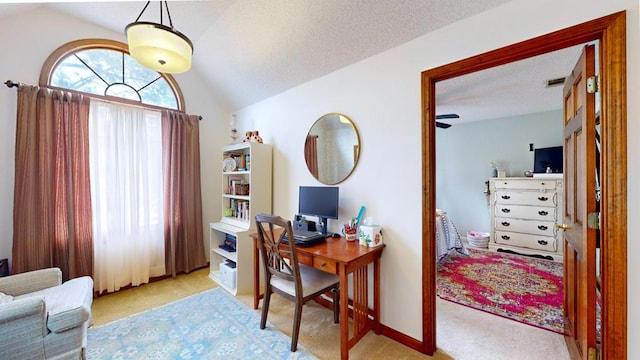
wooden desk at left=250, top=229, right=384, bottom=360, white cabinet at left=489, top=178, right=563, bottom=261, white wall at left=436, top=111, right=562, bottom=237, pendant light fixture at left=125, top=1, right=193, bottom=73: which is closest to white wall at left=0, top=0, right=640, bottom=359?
wooden desk at left=250, top=229, right=384, bottom=360

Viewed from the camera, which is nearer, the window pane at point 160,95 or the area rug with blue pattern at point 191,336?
the area rug with blue pattern at point 191,336

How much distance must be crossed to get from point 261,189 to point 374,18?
2065mm

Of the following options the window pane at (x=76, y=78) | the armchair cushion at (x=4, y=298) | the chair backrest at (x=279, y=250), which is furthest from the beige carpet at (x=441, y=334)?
Answer: the window pane at (x=76, y=78)

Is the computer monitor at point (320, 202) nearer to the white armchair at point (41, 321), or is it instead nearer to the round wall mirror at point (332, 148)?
the round wall mirror at point (332, 148)

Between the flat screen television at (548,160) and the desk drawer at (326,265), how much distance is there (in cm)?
406

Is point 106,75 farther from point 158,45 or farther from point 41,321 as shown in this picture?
point 41,321

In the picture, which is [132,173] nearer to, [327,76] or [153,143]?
[153,143]

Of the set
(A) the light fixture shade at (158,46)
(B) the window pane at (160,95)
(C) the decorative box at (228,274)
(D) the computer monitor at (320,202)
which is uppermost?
(B) the window pane at (160,95)

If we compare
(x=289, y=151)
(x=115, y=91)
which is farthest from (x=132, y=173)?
(x=289, y=151)

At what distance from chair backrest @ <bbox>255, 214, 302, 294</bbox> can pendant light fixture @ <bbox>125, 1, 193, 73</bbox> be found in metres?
1.16

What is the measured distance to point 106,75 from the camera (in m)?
2.81

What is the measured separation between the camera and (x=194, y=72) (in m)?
3.38

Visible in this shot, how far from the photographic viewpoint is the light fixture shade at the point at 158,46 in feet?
4.40

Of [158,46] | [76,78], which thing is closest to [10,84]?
[76,78]
